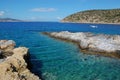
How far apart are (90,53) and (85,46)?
15.7 ft

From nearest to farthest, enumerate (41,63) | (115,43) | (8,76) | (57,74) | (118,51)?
(8,76)
(57,74)
(41,63)
(118,51)
(115,43)

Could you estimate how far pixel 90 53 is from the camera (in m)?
44.7

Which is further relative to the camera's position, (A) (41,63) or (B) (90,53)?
(B) (90,53)

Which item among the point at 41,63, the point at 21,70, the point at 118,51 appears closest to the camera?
the point at 21,70

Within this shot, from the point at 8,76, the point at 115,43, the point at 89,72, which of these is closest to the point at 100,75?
the point at 89,72

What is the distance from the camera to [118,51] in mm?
42562

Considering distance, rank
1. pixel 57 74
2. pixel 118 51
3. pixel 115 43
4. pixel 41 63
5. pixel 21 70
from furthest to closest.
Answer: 1. pixel 115 43
2. pixel 118 51
3. pixel 41 63
4. pixel 57 74
5. pixel 21 70

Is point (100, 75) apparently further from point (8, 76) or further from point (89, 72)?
point (8, 76)

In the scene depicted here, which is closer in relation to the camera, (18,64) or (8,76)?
(8,76)

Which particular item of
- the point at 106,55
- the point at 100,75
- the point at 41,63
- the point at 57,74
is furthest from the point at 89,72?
the point at 106,55

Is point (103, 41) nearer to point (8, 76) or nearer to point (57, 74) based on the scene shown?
point (57, 74)

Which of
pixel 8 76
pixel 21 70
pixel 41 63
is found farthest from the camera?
pixel 41 63

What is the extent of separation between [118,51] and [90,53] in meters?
5.66

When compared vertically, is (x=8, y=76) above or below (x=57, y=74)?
above
